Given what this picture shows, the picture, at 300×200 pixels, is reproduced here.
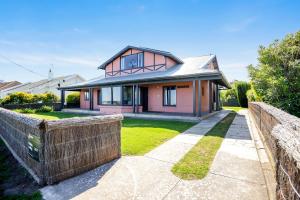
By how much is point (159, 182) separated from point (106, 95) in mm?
14277

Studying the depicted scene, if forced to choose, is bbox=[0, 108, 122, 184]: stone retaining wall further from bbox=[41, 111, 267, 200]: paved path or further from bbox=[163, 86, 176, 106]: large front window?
bbox=[163, 86, 176, 106]: large front window

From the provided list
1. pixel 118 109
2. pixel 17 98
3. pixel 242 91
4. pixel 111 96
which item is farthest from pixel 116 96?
pixel 242 91

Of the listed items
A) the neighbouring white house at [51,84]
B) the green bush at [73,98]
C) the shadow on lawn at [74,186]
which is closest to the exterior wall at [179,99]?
the shadow on lawn at [74,186]

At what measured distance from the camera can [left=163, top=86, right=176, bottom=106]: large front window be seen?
14.4 metres

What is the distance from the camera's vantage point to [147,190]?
9.86 ft

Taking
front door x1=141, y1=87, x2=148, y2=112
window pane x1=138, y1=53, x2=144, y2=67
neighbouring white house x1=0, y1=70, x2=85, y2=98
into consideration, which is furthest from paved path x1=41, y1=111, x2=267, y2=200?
neighbouring white house x1=0, y1=70, x2=85, y2=98

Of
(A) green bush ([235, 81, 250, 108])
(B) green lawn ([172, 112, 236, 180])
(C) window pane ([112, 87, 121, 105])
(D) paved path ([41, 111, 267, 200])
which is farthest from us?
(A) green bush ([235, 81, 250, 108])

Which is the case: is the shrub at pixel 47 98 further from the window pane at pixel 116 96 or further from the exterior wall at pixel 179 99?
the exterior wall at pixel 179 99

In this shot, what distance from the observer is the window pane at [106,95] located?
646 inches

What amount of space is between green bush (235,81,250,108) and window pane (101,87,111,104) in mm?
18326

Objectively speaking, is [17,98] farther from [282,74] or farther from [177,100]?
[282,74]

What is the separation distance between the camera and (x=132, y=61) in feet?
57.6

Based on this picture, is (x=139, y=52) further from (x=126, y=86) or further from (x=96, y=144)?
(x=96, y=144)

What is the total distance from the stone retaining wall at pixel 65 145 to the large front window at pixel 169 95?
10163 mm
